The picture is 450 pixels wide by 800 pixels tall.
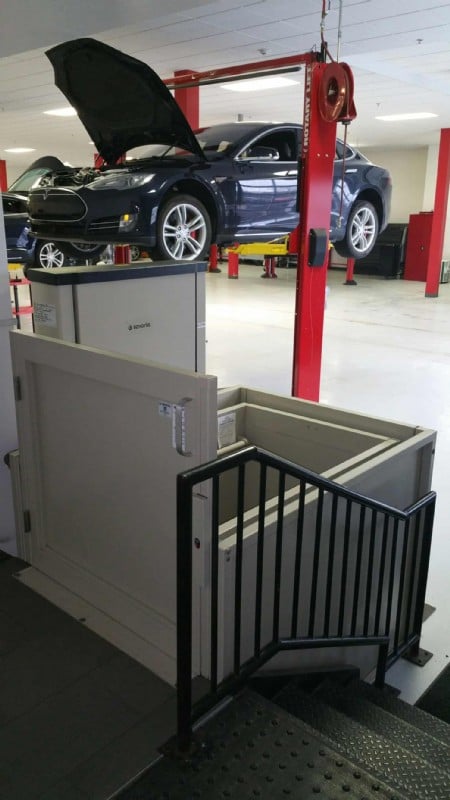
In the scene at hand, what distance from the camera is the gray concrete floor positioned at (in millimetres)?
3420

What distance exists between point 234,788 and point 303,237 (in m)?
4.30

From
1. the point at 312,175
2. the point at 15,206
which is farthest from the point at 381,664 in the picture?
the point at 15,206

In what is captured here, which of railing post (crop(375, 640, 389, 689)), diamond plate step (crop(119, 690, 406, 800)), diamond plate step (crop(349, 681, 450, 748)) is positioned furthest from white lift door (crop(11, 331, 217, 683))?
railing post (crop(375, 640, 389, 689))

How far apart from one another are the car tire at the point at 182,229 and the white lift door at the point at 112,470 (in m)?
3.16

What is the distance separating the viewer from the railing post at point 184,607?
4.99 feet

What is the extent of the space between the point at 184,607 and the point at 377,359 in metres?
6.40

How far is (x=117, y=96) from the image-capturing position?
181 inches

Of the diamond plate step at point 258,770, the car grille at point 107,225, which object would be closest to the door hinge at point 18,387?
the diamond plate step at point 258,770

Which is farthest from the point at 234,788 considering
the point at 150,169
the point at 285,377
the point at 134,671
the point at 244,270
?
the point at 244,270

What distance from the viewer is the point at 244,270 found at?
711 inches

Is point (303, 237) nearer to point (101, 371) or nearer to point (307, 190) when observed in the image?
point (307, 190)

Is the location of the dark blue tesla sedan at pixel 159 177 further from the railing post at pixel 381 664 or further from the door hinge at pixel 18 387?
the railing post at pixel 381 664

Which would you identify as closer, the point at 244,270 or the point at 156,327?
the point at 156,327

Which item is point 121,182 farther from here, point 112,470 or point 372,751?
point 372,751
